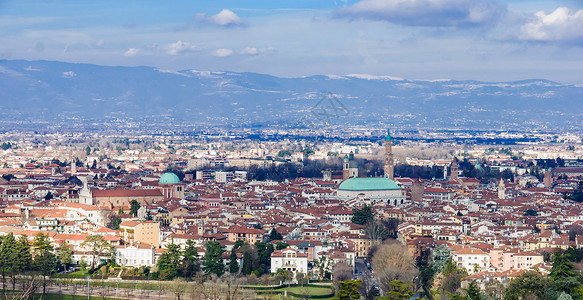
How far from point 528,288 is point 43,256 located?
15.7 meters

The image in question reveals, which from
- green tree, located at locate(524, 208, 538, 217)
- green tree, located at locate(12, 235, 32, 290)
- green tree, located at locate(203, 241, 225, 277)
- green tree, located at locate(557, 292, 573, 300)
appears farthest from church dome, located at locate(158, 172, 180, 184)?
green tree, located at locate(557, 292, 573, 300)

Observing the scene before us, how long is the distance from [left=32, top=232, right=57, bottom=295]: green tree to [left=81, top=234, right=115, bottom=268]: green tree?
1.41m

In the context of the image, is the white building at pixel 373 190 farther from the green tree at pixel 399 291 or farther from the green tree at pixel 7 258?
the green tree at pixel 399 291

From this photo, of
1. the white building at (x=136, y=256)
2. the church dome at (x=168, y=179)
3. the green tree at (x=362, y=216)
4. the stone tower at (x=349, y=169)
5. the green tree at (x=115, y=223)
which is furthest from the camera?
the stone tower at (x=349, y=169)

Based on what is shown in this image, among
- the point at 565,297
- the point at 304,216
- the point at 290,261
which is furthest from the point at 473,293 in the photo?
the point at 304,216

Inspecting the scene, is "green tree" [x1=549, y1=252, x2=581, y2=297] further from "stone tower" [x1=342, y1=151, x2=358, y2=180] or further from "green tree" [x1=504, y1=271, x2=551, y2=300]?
"stone tower" [x1=342, y1=151, x2=358, y2=180]

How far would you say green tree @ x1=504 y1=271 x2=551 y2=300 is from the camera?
2820 centimetres

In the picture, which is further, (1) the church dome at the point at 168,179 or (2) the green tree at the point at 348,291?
(1) the church dome at the point at 168,179

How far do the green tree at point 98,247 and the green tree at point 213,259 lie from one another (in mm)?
3549

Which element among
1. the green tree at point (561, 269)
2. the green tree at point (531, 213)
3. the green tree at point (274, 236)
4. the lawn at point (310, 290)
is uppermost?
the green tree at point (531, 213)

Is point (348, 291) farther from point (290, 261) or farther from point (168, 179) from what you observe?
point (168, 179)

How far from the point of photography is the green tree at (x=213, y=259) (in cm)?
3403

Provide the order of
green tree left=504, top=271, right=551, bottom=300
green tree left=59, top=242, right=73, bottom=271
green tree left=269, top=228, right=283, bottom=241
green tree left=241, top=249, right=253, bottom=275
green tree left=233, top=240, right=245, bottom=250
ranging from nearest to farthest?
green tree left=504, top=271, right=551, bottom=300, green tree left=241, top=249, right=253, bottom=275, green tree left=59, top=242, right=73, bottom=271, green tree left=233, top=240, right=245, bottom=250, green tree left=269, top=228, right=283, bottom=241

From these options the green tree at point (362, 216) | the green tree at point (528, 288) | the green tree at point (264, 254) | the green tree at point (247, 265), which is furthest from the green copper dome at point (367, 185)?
the green tree at point (528, 288)
